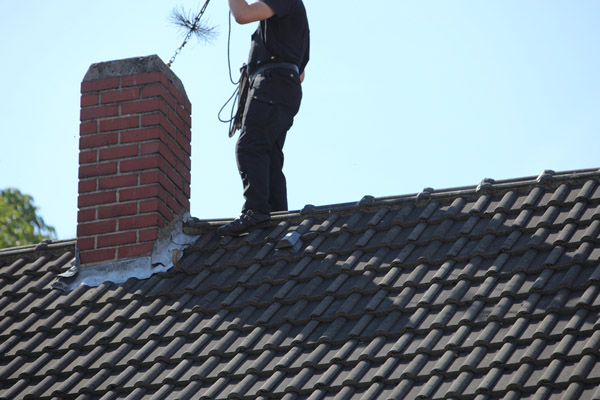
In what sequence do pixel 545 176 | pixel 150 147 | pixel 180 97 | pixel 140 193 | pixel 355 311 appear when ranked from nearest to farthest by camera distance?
pixel 355 311
pixel 545 176
pixel 140 193
pixel 150 147
pixel 180 97

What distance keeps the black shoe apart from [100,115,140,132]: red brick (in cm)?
105

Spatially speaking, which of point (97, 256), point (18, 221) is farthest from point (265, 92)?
point (18, 221)

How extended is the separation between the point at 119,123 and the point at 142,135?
0.23 meters

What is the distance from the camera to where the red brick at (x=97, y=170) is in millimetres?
7254

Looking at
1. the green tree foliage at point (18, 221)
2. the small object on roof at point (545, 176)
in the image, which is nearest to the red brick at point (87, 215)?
the small object on roof at point (545, 176)

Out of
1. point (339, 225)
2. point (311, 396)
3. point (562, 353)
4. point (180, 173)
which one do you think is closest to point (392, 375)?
point (311, 396)

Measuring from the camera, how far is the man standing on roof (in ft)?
23.3

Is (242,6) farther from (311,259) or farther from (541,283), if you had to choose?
(541,283)

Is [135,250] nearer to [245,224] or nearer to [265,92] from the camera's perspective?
[245,224]

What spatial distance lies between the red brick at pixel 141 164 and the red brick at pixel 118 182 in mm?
54

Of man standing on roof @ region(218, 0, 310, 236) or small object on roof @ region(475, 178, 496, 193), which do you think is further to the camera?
man standing on roof @ region(218, 0, 310, 236)

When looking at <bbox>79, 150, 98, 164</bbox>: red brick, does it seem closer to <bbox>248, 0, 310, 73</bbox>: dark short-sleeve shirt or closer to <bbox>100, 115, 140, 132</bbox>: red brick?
<bbox>100, 115, 140, 132</bbox>: red brick

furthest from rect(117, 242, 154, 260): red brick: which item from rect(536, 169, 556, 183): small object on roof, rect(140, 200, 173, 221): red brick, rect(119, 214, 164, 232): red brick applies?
rect(536, 169, 556, 183): small object on roof

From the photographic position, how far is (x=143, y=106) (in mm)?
7340
